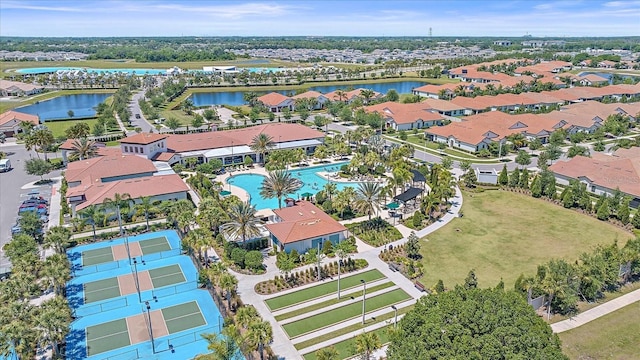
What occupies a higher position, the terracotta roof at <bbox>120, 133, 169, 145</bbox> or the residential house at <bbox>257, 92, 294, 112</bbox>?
the residential house at <bbox>257, 92, 294, 112</bbox>

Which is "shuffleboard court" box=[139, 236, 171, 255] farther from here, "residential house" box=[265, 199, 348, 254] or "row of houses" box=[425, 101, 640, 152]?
"row of houses" box=[425, 101, 640, 152]

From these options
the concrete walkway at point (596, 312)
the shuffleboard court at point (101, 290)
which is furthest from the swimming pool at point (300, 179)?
the concrete walkway at point (596, 312)

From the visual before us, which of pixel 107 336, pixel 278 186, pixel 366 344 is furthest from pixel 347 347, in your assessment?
pixel 278 186

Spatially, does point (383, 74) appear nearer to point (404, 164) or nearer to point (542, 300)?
point (404, 164)

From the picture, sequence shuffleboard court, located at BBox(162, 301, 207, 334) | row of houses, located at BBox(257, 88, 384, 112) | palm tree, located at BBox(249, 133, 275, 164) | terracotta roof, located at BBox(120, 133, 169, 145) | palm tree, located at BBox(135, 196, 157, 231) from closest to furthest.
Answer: shuffleboard court, located at BBox(162, 301, 207, 334)
palm tree, located at BBox(135, 196, 157, 231)
terracotta roof, located at BBox(120, 133, 169, 145)
palm tree, located at BBox(249, 133, 275, 164)
row of houses, located at BBox(257, 88, 384, 112)

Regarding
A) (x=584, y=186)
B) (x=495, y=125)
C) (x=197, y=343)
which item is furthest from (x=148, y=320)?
(x=495, y=125)

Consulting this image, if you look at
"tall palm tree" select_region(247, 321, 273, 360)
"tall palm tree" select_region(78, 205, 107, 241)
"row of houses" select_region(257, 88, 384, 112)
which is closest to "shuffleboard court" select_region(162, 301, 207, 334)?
"tall palm tree" select_region(247, 321, 273, 360)
